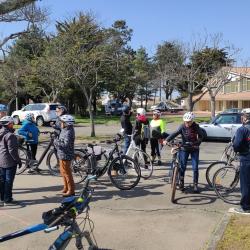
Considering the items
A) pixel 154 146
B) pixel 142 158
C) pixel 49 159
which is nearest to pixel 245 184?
pixel 142 158

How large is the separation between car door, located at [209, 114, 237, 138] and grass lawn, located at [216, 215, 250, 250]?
44.4 ft

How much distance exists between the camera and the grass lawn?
5734 mm

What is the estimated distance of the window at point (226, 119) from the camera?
2034cm

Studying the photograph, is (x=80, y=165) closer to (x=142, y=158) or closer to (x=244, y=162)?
(x=142, y=158)

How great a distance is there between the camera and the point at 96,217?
7.32 metres

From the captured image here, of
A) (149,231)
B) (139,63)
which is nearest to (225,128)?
(149,231)

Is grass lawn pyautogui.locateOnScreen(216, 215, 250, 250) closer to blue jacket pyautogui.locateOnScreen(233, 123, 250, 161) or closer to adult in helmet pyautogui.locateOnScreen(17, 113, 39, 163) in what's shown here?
blue jacket pyautogui.locateOnScreen(233, 123, 250, 161)

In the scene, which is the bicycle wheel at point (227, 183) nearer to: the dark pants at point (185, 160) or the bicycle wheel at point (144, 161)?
the dark pants at point (185, 160)

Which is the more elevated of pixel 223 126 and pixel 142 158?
pixel 223 126

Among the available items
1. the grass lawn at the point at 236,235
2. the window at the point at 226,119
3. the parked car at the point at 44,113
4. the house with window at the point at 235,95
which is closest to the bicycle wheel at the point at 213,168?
the grass lawn at the point at 236,235

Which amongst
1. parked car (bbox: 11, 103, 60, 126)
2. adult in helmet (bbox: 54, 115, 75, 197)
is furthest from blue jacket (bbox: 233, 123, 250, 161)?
parked car (bbox: 11, 103, 60, 126)

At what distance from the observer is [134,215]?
7449 mm

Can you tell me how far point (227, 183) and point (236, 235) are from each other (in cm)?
245

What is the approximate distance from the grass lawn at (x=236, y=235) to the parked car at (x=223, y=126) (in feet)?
44.1
